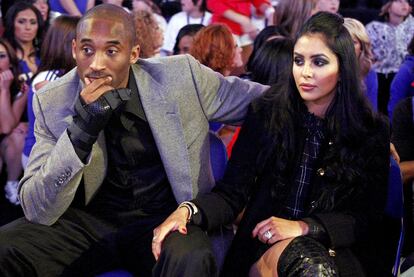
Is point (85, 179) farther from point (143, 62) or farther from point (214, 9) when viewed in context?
point (214, 9)

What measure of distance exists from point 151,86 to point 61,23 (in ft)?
6.29

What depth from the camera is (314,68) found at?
2.71 meters

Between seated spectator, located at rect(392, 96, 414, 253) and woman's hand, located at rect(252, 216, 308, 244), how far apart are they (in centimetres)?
83

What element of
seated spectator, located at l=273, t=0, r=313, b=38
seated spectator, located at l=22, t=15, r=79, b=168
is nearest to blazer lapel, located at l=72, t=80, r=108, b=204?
seated spectator, located at l=22, t=15, r=79, b=168

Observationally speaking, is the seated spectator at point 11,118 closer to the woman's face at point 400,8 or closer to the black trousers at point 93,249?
the black trousers at point 93,249

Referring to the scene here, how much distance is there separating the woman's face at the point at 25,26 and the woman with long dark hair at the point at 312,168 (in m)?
3.54

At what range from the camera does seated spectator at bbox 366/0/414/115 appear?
688cm

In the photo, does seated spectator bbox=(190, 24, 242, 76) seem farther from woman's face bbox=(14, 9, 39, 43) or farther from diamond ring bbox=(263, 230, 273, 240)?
woman's face bbox=(14, 9, 39, 43)

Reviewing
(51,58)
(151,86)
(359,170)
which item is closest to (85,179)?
(151,86)

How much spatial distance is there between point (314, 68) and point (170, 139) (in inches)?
24.1

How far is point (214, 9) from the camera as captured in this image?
20.9ft

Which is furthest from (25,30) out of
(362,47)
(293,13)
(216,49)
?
(362,47)

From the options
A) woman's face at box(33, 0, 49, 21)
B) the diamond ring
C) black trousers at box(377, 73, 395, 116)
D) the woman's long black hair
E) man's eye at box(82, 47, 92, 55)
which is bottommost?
black trousers at box(377, 73, 395, 116)

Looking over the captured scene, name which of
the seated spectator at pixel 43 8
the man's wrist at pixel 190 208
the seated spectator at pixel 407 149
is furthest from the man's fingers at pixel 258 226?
the seated spectator at pixel 43 8
